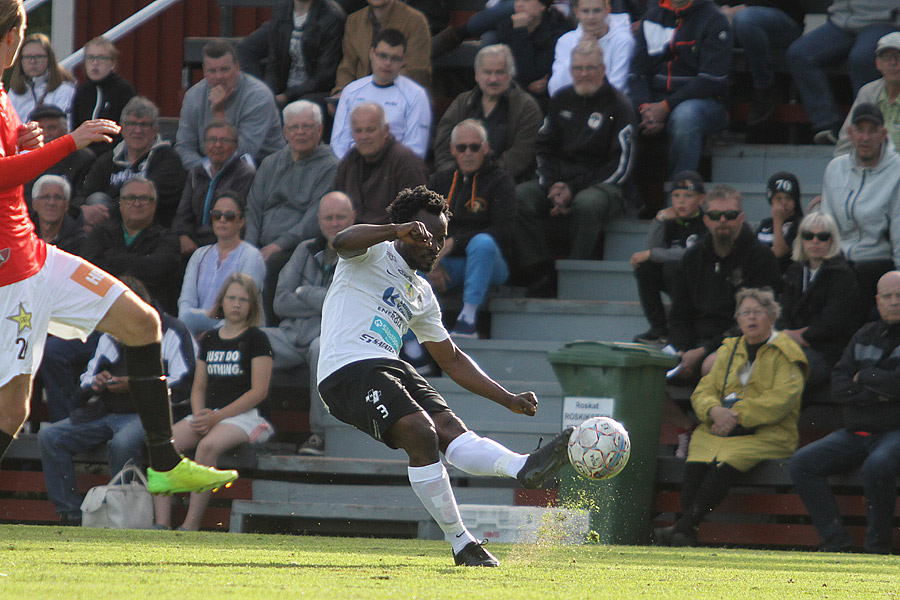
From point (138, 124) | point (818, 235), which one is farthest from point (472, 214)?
point (138, 124)

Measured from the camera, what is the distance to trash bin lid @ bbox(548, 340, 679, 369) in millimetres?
9195

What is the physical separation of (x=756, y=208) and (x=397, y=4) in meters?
3.97

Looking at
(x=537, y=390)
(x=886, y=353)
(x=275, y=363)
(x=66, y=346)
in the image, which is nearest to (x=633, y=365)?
(x=537, y=390)

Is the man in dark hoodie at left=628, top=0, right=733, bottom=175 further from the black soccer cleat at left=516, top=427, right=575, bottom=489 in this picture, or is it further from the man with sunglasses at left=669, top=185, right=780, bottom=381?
the black soccer cleat at left=516, top=427, right=575, bottom=489

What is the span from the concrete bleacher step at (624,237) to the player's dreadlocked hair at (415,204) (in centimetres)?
502

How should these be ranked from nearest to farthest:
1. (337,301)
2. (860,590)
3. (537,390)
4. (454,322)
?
(860,590) < (337,301) < (537,390) < (454,322)

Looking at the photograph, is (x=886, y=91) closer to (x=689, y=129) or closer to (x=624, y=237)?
(x=689, y=129)

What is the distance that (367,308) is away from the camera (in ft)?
21.2

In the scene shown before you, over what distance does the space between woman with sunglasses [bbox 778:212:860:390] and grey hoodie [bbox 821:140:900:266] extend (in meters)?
0.31

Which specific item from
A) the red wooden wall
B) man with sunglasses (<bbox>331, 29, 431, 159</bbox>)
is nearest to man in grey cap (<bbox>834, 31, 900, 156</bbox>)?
man with sunglasses (<bbox>331, 29, 431, 159</bbox>)

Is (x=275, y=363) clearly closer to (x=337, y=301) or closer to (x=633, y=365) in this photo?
(x=633, y=365)

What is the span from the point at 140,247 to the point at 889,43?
6.55 m

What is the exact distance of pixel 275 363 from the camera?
10344 millimetres

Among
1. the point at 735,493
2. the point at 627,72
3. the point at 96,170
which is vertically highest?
the point at 627,72
